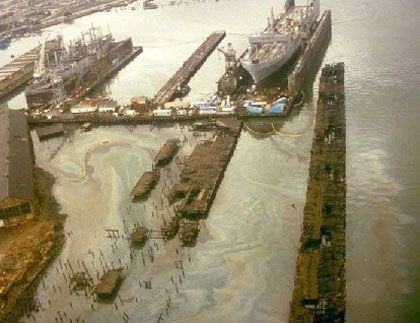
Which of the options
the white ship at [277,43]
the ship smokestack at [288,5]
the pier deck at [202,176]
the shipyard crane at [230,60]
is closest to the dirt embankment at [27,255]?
the pier deck at [202,176]

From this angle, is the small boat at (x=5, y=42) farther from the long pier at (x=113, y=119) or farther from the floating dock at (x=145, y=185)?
the floating dock at (x=145, y=185)

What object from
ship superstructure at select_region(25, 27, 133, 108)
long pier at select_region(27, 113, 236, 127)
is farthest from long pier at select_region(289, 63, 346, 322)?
ship superstructure at select_region(25, 27, 133, 108)

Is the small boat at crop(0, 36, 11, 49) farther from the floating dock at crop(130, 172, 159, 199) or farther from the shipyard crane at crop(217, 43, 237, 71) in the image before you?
the floating dock at crop(130, 172, 159, 199)

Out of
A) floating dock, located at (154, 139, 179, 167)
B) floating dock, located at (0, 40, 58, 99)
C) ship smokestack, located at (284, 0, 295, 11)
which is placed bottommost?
floating dock, located at (154, 139, 179, 167)

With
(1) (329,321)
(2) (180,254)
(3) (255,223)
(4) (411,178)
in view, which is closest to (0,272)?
(2) (180,254)

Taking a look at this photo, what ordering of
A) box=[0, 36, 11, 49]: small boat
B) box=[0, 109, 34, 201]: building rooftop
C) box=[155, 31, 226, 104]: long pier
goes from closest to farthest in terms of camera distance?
box=[0, 109, 34, 201]: building rooftop < box=[155, 31, 226, 104]: long pier < box=[0, 36, 11, 49]: small boat

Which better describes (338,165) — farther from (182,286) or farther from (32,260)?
(32,260)
